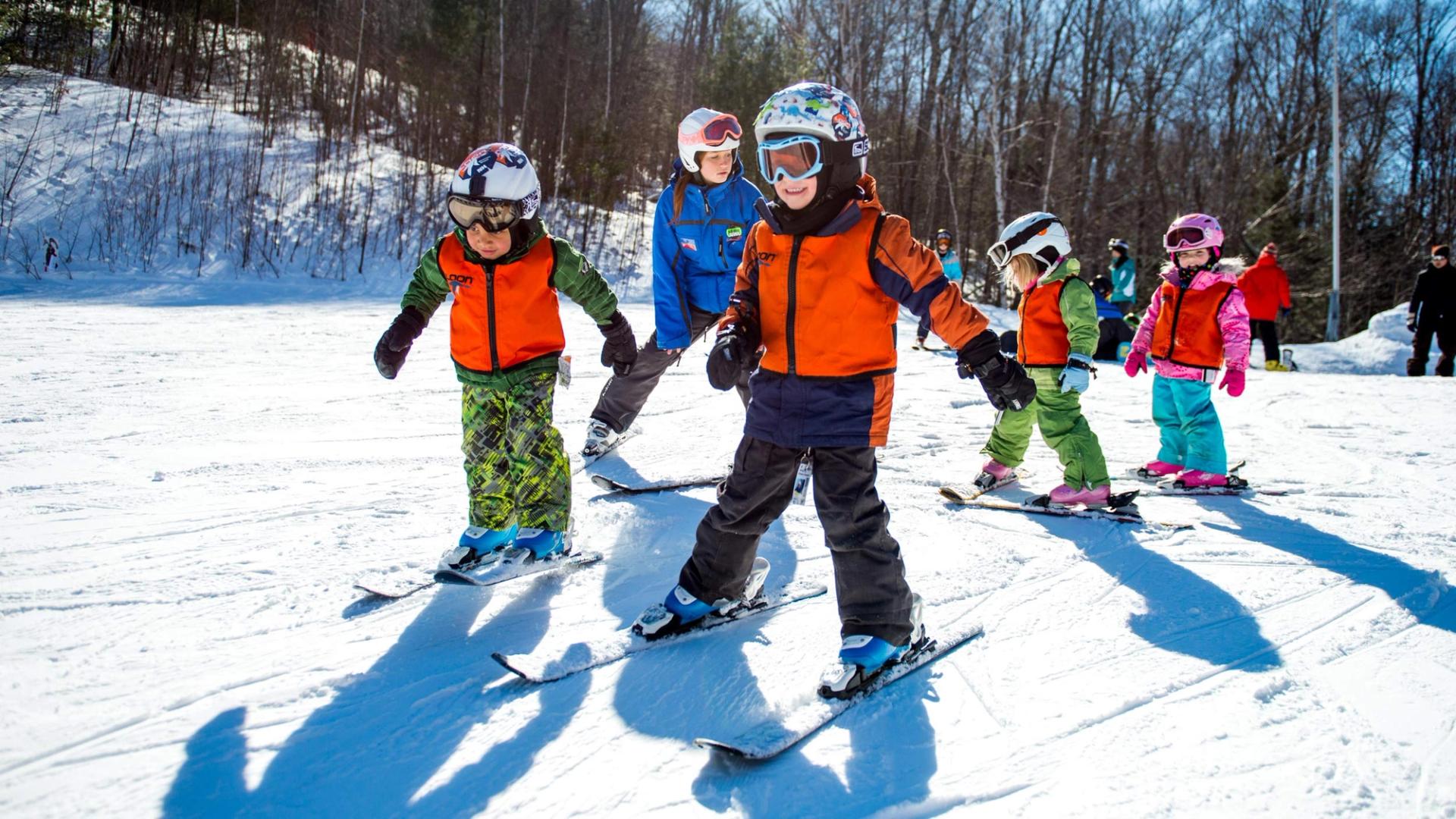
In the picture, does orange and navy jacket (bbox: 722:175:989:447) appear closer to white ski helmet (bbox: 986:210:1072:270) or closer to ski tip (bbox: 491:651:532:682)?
ski tip (bbox: 491:651:532:682)

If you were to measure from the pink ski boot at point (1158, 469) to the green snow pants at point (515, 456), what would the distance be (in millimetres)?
3782

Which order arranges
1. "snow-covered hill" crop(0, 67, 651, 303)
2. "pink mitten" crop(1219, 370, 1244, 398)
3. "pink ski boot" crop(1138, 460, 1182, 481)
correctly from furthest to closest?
1. "snow-covered hill" crop(0, 67, 651, 303)
2. "pink ski boot" crop(1138, 460, 1182, 481)
3. "pink mitten" crop(1219, 370, 1244, 398)

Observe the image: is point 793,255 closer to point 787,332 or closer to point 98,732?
point 787,332

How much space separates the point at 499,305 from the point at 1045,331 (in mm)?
2786

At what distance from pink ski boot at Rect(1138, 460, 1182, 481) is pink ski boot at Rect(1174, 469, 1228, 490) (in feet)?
0.67

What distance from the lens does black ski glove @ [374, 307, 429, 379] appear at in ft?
10.2

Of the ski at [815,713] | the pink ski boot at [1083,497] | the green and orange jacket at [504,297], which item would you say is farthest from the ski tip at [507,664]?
the pink ski boot at [1083,497]

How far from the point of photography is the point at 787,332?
254 cm

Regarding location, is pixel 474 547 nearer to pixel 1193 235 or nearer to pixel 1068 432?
pixel 1068 432

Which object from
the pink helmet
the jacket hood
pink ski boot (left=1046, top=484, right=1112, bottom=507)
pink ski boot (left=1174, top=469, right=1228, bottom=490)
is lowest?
pink ski boot (left=1046, top=484, right=1112, bottom=507)

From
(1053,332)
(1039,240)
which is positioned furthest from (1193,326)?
(1039,240)

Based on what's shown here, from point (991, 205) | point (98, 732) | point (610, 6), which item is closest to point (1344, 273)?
point (991, 205)

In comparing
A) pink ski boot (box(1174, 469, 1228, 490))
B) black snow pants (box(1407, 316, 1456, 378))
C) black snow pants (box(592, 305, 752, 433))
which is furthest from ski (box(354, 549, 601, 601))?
black snow pants (box(1407, 316, 1456, 378))

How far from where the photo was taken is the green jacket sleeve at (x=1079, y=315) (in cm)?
411
